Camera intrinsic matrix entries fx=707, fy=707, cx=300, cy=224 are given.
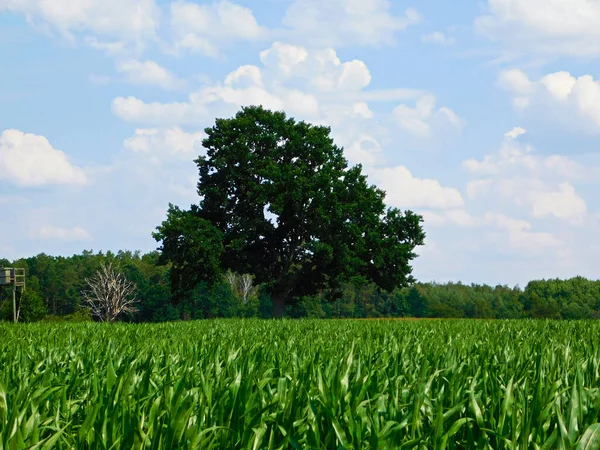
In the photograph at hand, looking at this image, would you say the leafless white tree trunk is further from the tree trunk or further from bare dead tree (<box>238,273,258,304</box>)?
the tree trunk

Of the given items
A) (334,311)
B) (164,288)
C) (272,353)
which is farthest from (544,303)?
(272,353)

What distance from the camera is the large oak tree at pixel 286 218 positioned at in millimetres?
43219

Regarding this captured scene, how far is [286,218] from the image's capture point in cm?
4559

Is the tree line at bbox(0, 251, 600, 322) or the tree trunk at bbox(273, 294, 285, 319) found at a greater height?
the tree line at bbox(0, 251, 600, 322)

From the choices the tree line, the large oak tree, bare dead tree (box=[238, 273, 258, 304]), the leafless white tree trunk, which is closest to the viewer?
the large oak tree

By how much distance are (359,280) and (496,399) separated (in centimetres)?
4038

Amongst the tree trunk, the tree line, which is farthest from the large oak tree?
the tree line

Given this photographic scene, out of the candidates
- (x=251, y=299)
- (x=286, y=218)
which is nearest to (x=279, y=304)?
(x=286, y=218)

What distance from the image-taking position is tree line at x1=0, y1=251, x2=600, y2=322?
98312mm

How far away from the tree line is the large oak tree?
47.4 metres

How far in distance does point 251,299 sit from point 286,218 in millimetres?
62280

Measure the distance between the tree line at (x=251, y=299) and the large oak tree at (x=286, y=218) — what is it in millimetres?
47381

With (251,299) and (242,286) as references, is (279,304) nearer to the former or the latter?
(251,299)

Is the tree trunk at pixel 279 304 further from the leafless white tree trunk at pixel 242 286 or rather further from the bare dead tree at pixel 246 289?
the bare dead tree at pixel 246 289
